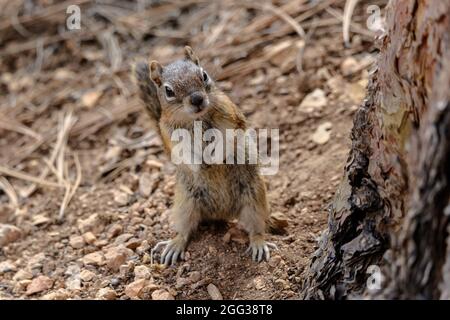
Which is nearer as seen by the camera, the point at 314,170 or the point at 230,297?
the point at 230,297

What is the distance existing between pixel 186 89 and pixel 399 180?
118 cm

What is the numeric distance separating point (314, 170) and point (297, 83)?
2.82ft

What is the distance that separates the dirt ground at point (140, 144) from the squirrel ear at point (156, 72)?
0.42 meters

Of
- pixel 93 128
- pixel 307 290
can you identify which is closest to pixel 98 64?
pixel 93 128

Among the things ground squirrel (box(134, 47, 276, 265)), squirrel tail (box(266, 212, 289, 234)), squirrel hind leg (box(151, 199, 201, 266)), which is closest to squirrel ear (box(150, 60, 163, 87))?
ground squirrel (box(134, 47, 276, 265))

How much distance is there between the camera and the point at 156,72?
10.9 ft

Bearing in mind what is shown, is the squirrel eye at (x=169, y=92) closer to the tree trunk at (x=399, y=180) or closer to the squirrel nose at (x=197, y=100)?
the squirrel nose at (x=197, y=100)

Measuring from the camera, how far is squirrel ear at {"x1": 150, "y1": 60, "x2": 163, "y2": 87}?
3.32 m

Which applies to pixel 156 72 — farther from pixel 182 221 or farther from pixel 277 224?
pixel 277 224

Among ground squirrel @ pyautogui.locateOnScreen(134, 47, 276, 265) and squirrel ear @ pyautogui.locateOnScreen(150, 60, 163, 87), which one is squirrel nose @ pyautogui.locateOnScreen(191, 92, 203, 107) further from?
squirrel ear @ pyautogui.locateOnScreen(150, 60, 163, 87)

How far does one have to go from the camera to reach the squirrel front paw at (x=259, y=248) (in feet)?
10.0

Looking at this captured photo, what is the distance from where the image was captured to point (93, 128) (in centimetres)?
457

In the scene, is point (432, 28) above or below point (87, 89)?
above

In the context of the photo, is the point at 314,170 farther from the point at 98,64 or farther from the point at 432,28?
the point at 98,64
